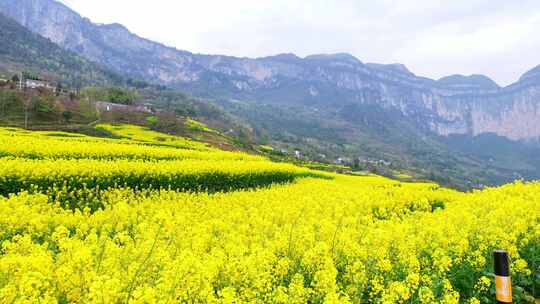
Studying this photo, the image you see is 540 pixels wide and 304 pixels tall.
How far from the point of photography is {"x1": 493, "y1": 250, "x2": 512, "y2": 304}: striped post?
499 cm

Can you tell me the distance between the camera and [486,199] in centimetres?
1338

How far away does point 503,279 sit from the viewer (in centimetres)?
503

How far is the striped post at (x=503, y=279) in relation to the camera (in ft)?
16.4

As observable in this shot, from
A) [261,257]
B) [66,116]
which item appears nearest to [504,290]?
[261,257]

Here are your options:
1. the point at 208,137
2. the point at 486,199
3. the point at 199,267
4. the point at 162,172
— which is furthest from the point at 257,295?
the point at 208,137

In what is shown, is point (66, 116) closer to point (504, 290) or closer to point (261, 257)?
point (261, 257)

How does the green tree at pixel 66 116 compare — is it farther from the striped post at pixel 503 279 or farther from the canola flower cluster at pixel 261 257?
the striped post at pixel 503 279

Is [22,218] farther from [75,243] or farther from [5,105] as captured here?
[5,105]

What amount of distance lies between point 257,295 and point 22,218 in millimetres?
6942

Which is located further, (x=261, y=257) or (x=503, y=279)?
(x=261, y=257)

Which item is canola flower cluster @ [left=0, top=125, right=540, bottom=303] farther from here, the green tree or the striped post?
the green tree

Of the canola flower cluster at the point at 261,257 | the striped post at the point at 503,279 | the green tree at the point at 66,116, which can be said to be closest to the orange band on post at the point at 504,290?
the striped post at the point at 503,279

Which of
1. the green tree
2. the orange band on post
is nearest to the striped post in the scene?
the orange band on post

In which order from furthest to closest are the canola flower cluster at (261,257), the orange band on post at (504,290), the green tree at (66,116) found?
the green tree at (66,116) < the orange band on post at (504,290) < the canola flower cluster at (261,257)
